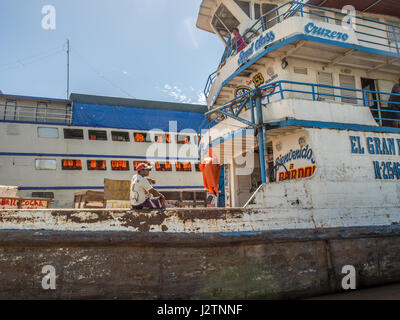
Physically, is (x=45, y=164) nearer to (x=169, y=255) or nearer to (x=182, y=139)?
(x=182, y=139)

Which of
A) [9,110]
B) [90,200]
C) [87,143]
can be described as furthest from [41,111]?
[90,200]

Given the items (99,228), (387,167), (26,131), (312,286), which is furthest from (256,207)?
(26,131)

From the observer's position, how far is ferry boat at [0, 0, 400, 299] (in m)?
4.13

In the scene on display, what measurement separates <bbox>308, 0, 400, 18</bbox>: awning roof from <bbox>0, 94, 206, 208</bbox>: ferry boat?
13.1 metres

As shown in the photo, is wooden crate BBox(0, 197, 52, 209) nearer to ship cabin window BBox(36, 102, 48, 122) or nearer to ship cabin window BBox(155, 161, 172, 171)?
ship cabin window BBox(155, 161, 172, 171)

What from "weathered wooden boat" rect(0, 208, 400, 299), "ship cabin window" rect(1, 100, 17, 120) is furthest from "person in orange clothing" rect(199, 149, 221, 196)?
"ship cabin window" rect(1, 100, 17, 120)

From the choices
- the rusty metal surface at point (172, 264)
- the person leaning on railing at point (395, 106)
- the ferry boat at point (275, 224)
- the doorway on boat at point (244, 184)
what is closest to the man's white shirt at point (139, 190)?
the ferry boat at point (275, 224)

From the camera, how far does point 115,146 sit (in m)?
19.2

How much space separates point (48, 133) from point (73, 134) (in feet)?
4.76

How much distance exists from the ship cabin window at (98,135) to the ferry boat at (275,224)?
42.5 feet

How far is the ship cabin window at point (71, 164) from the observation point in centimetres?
1784

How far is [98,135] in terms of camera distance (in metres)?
19.1

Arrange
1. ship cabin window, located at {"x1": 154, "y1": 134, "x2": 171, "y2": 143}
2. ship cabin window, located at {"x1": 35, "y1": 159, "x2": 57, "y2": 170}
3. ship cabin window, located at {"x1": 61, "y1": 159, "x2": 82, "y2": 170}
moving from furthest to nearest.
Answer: ship cabin window, located at {"x1": 154, "y1": 134, "x2": 171, "y2": 143}, ship cabin window, located at {"x1": 61, "y1": 159, "x2": 82, "y2": 170}, ship cabin window, located at {"x1": 35, "y1": 159, "x2": 57, "y2": 170}

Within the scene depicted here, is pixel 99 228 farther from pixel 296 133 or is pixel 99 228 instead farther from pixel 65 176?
pixel 65 176
